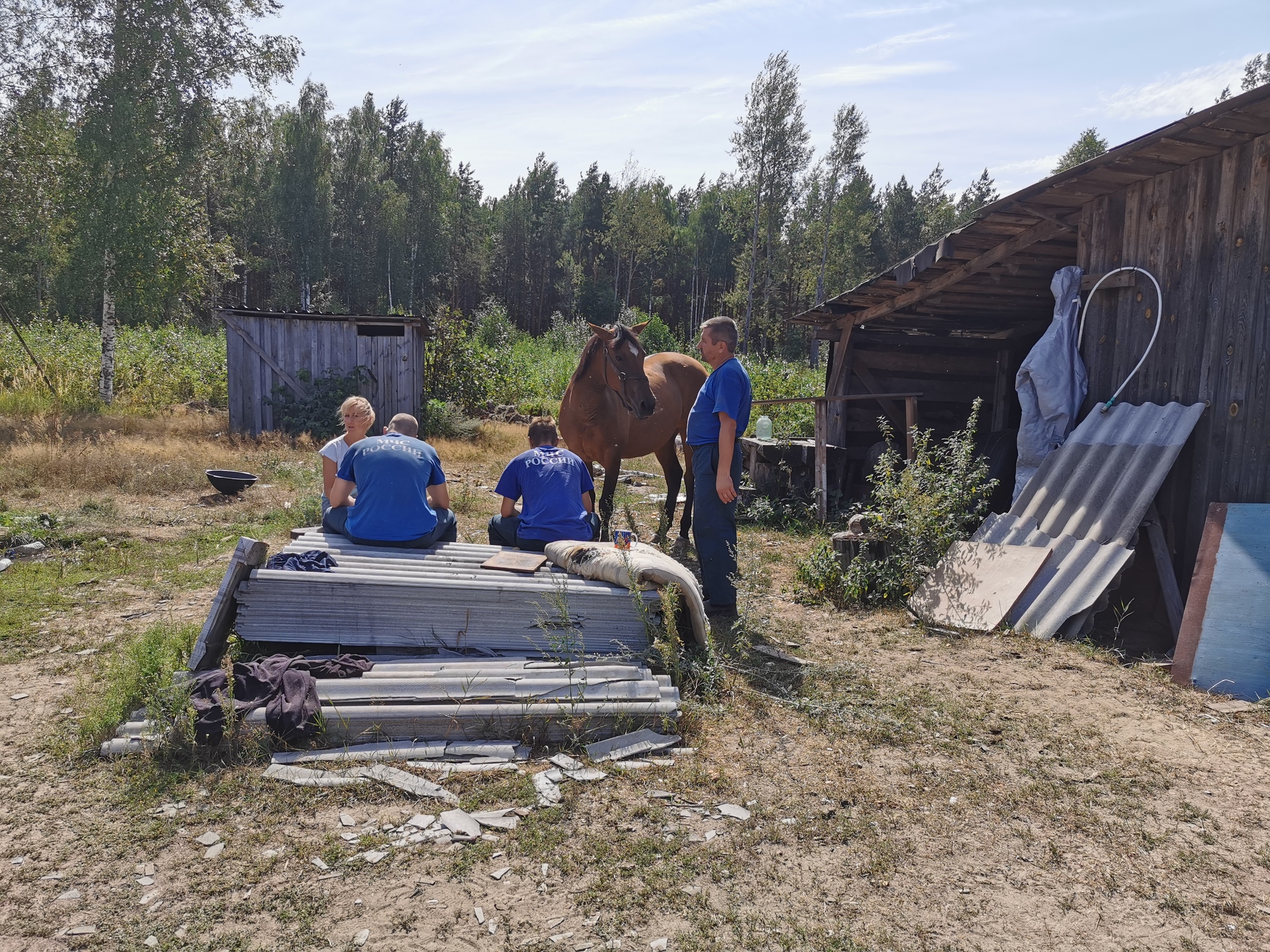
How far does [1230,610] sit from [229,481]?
34.3ft

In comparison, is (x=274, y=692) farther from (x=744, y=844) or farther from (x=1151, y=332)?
(x=1151, y=332)

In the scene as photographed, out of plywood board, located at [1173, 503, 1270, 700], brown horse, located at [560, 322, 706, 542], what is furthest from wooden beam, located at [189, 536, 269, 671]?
plywood board, located at [1173, 503, 1270, 700]

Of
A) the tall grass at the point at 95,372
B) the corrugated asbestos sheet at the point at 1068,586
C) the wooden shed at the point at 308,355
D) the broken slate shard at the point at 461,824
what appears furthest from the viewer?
the tall grass at the point at 95,372

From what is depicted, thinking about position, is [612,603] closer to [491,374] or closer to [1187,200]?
[1187,200]

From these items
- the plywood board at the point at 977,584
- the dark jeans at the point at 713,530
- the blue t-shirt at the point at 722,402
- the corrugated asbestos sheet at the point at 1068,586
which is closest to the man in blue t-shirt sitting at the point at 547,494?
the dark jeans at the point at 713,530

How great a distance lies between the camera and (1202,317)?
18.8 ft

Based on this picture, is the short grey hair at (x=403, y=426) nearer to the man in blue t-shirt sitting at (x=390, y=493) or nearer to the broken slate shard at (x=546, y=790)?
the man in blue t-shirt sitting at (x=390, y=493)

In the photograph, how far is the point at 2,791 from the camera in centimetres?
316

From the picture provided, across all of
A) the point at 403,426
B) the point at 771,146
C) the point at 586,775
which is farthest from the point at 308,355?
the point at 771,146

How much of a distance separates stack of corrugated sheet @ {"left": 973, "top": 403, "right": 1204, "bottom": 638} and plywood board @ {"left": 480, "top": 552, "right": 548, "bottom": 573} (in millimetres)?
3405

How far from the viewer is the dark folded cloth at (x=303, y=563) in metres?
4.31

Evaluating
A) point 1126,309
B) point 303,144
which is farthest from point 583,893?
point 303,144

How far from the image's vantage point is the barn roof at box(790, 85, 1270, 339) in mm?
5316

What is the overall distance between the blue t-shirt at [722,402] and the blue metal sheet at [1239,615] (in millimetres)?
3062
